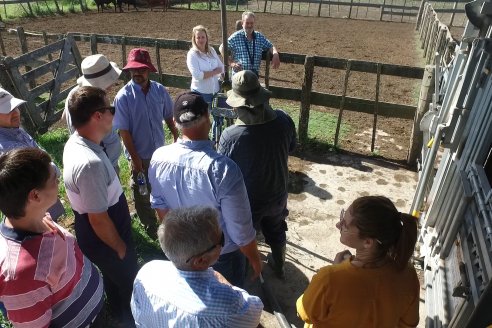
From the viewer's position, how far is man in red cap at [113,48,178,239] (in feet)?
11.9

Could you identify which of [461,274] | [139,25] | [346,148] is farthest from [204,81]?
[139,25]

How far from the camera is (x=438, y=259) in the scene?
301 cm

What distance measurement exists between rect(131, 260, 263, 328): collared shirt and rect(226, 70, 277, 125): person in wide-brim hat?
1393mm

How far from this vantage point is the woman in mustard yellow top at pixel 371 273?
1680 millimetres

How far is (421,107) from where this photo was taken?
5188 millimetres

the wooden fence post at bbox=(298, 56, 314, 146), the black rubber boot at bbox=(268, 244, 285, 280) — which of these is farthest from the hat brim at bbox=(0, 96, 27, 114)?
the wooden fence post at bbox=(298, 56, 314, 146)

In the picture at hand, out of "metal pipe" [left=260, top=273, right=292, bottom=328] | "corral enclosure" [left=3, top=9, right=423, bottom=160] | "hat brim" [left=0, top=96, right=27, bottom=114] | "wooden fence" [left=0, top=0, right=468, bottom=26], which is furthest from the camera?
"wooden fence" [left=0, top=0, right=468, bottom=26]

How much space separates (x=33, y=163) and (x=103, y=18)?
20.5 metres

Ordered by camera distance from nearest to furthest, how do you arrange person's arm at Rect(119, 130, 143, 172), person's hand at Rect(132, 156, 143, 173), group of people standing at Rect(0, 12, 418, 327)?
group of people standing at Rect(0, 12, 418, 327), person's arm at Rect(119, 130, 143, 172), person's hand at Rect(132, 156, 143, 173)

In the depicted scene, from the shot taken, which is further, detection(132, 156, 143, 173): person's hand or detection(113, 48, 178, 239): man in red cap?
detection(132, 156, 143, 173): person's hand

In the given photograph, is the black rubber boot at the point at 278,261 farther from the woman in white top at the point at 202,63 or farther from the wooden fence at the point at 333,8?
the wooden fence at the point at 333,8

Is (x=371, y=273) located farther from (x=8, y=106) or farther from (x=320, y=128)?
(x=320, y=128)

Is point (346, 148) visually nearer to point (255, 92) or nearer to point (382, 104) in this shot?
point (382, 104)

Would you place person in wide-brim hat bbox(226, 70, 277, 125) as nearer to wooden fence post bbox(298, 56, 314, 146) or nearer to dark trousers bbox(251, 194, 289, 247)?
dark trousers bbox(251, 194, 289, 247)
